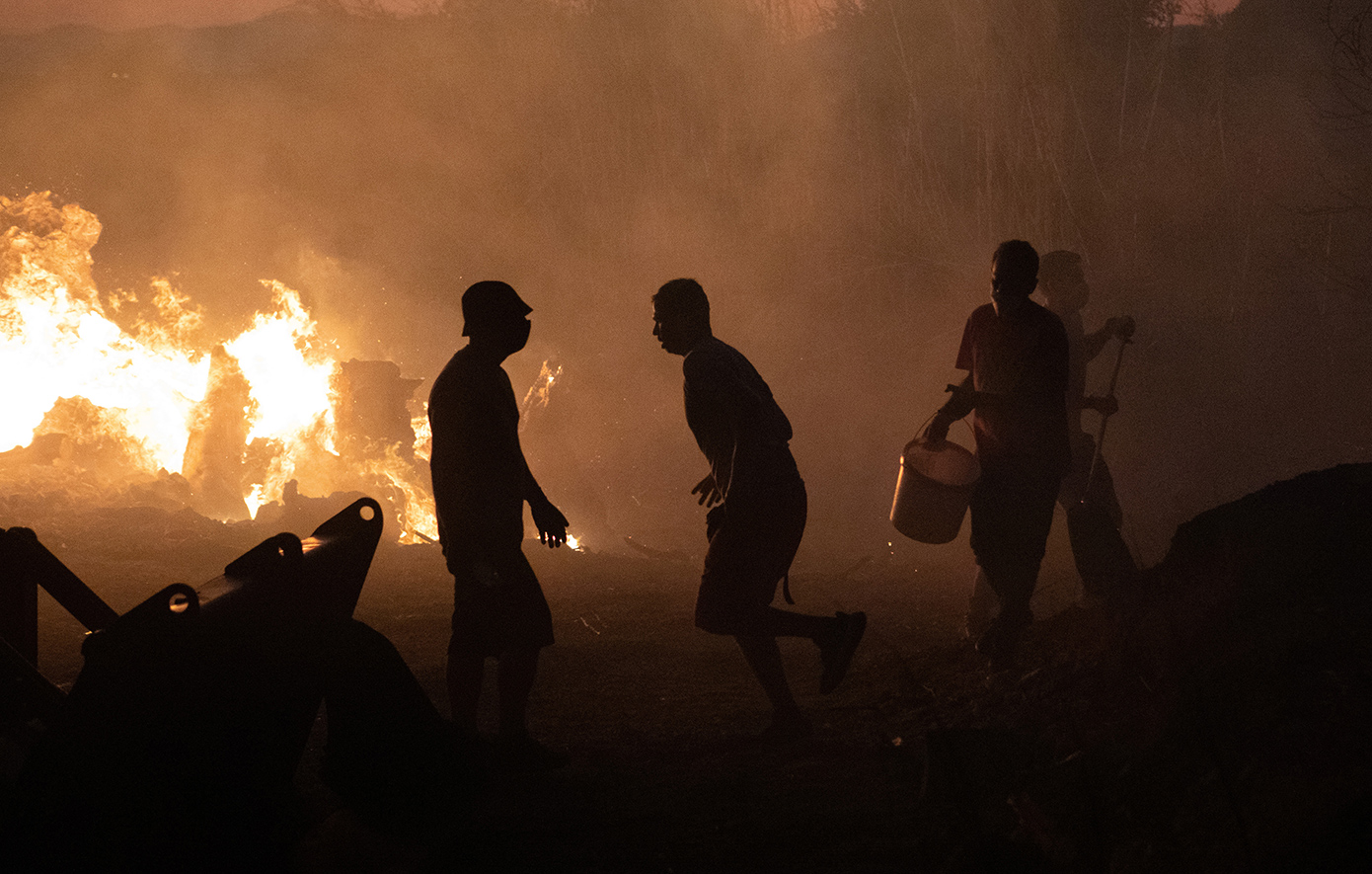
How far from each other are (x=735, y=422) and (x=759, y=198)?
38.1 ft

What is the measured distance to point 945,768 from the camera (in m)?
3.25

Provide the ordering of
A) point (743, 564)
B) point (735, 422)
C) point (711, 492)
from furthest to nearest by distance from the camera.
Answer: point (711, 492) < point (743, 564) < point (735, 422)

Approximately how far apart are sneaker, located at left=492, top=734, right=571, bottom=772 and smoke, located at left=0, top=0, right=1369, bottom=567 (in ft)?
24.6

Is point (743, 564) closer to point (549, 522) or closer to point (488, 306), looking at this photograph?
point (549, 522)

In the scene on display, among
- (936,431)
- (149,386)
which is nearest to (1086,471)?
(936,431)

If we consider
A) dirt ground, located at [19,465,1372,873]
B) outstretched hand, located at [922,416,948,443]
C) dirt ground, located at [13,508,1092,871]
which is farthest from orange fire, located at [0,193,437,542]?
outstretched hand, located at [922,416,948,443]

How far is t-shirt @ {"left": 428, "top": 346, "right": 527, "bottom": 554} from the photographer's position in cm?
366

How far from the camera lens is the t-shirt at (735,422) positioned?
12.4ft

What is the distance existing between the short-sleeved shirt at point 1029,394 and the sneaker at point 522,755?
253 centimetres

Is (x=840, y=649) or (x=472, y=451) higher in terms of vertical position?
(x=472, y=451)

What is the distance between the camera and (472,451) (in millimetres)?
3668

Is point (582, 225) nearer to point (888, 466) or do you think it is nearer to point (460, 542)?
point (888, 466)

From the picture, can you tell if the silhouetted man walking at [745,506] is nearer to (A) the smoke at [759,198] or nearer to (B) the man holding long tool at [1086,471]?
(B) the man holding long tool at [1086,471]

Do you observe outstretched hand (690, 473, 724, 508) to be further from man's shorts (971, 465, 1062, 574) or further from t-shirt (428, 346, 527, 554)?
man's shorts (971, 465, 1062, 574)
